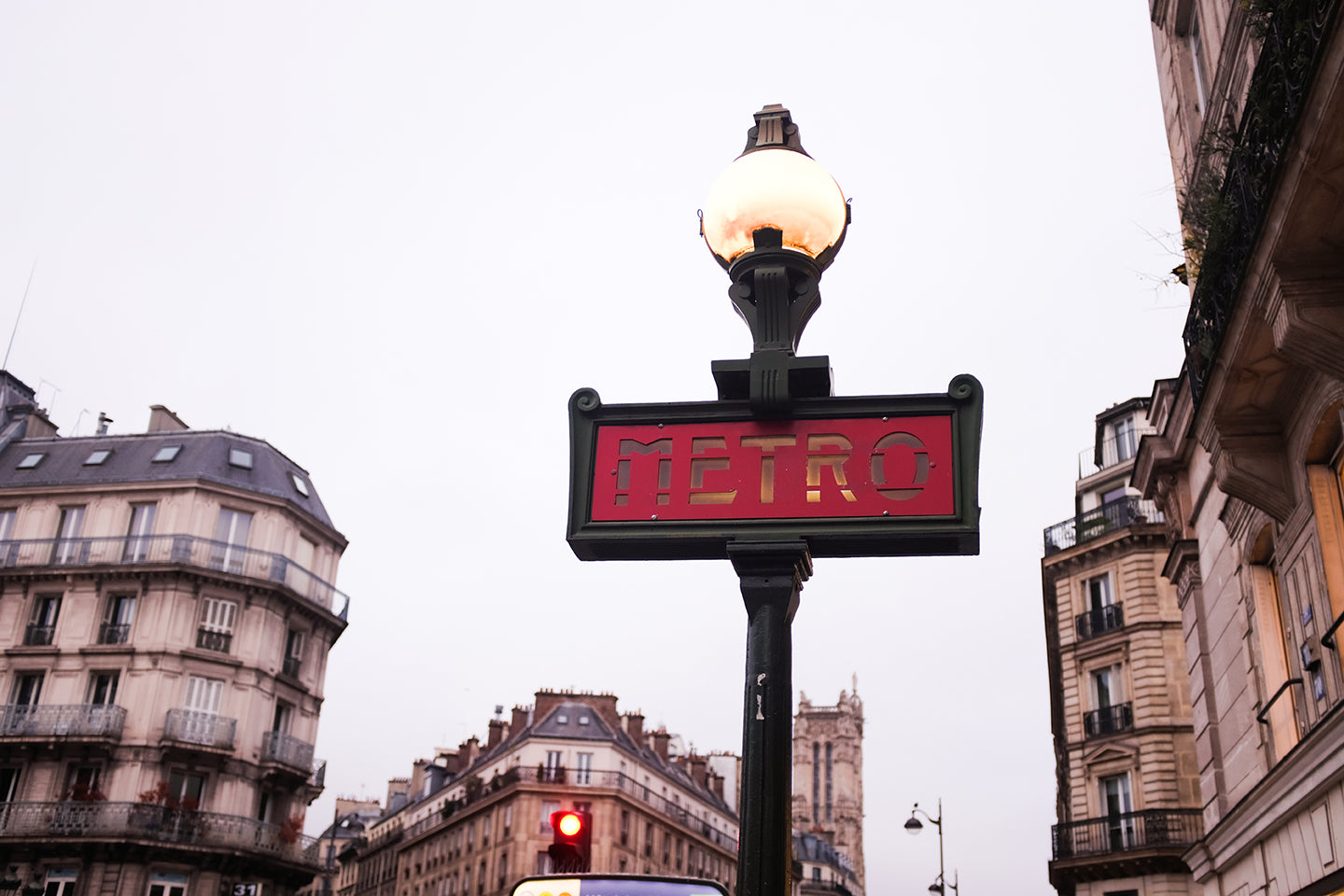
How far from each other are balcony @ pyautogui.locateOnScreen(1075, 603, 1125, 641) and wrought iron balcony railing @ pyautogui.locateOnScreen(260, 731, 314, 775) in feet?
83.8

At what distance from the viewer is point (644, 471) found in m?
4.07

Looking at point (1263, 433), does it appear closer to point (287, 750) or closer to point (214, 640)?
point (214, 640)

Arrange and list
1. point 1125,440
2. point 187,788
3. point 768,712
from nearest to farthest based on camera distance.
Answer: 1. point 768,712
2. point 187,788
3. point 1125,440

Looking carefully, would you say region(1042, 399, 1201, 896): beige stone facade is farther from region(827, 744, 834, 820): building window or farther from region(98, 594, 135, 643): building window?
region(827, 744, 834, 820): building window

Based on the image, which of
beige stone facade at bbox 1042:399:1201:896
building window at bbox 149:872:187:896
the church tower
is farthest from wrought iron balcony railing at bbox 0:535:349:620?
the church tower

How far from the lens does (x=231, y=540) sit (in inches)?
1630

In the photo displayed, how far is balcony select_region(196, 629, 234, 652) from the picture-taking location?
39.5 metres

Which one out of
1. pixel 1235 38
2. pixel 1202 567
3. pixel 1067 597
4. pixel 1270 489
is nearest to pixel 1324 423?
pixel 1270 489

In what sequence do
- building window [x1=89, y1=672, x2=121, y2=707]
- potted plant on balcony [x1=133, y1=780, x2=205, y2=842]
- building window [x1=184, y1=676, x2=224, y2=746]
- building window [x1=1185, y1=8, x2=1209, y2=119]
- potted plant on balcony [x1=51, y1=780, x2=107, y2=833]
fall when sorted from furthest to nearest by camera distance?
building window [x1=89, y1=672, x2=121, y2=707]
building window [x1=184, y1=676, x2=224, y2=746]
potted plant on balcony [x1=133, y1=780, x2=205, y2=842]
potted plant on balcony [x1=51, y1=780, x2=107, y2=833]
building window [x1=1185, y1=8, x2=1209, y2=119]

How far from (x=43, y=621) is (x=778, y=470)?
4196 centimetres

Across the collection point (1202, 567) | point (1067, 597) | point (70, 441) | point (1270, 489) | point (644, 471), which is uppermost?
point (70, 441)

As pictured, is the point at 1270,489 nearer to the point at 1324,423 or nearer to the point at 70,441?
the point at 1324,423

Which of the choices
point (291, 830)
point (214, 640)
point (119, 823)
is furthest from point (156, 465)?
point (291, 830)

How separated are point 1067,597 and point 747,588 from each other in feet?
130
